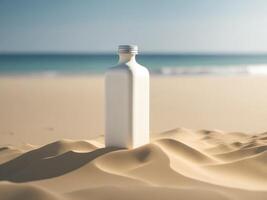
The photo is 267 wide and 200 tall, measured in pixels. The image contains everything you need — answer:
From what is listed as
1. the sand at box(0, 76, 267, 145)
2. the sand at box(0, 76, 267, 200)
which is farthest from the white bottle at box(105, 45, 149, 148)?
the sand at box(0, 76, 267, 145)

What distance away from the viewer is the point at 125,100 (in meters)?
3.57

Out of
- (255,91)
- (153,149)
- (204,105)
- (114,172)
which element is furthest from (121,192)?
(255,91)

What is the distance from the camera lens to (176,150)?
3.73 metres

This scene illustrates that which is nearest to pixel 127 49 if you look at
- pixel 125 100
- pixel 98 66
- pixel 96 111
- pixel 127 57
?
pixel 127 57

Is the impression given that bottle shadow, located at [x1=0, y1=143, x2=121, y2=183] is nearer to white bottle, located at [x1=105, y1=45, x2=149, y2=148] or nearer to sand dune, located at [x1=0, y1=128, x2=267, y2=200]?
sand dune, located at [x1=0, y1=128, x2=267, y2=200]

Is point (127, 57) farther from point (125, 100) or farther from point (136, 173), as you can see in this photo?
point (136, 173)

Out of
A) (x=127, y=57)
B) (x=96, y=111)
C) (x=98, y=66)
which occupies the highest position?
(x=127, y=57)

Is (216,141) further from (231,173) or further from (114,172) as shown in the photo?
(114,172)

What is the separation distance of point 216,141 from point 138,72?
5.38 ft

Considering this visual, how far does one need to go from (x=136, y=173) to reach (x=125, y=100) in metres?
0.61

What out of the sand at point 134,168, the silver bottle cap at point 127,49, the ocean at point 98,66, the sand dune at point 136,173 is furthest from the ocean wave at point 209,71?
the silver bottle cap at point 127,49

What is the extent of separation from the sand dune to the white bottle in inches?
5.4

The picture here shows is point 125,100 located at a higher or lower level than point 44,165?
higher

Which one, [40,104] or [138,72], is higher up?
[138,72]
